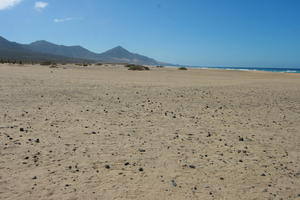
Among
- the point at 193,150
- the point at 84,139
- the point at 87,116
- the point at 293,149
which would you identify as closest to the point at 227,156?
the point at 193,150

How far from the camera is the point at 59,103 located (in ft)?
38.1

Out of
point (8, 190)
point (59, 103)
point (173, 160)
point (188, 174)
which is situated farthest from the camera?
point (59, 103)

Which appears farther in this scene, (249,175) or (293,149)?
(293,149)

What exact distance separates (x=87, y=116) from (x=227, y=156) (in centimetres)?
520

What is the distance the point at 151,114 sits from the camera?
9875 mm

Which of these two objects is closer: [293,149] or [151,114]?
[293,149]

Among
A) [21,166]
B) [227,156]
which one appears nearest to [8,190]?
[21,166]

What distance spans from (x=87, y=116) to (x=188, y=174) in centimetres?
527

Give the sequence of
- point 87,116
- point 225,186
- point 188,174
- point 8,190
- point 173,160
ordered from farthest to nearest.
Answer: point 87,116 → point 173,160 → point 188,174 → point 225,186 → point 8,190

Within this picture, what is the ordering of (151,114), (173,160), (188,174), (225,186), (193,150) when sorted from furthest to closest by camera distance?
(151,114) < (193,150) < (173,160) < (188,174) < (225,186)

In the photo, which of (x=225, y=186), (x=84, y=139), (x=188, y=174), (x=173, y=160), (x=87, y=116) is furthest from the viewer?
(x=87, y=116)

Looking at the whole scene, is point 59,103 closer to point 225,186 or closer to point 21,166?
point 21,166

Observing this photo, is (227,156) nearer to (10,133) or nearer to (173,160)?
(173,160)

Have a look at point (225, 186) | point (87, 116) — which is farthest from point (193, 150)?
point (87, 116)
